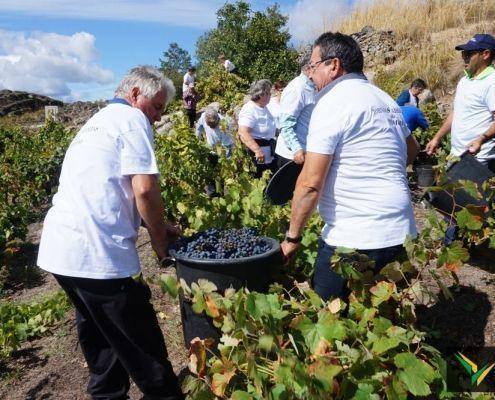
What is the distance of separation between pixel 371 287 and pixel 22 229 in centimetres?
495

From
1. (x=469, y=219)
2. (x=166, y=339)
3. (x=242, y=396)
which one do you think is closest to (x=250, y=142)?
(x=166, y=339)

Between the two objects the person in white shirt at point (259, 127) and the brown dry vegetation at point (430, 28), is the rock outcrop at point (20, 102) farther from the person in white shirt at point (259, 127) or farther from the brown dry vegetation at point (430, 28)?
the person in white shirt at point (259, 127)

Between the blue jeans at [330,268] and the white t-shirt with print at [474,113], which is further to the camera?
the white t-shirt with print at [474,113]

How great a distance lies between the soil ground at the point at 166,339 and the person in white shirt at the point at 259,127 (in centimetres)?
220

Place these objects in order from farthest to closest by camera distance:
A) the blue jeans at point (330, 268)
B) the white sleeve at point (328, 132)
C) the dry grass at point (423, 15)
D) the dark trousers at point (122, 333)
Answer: the dry grass at point (423, 15)
the dark trousers at point (122, 333)
the blue jeans at point (330, 268)
the white sleeve at point (328, 132)

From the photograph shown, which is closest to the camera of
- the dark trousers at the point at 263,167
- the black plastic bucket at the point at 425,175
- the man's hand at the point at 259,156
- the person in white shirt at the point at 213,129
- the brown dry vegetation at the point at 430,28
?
the man's hand at the point at 259,156

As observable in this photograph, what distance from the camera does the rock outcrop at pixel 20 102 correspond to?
22875mm

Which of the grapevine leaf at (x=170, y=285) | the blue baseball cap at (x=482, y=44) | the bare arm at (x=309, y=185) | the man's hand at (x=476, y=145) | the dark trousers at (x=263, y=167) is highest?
the blue baseball cap at (x=482, y=44)

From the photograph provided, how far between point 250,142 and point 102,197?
334 cm

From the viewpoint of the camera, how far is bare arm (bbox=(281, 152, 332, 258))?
6.55 ft

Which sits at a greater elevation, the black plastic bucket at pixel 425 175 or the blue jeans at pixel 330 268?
the blue jeans at pixel 330 268

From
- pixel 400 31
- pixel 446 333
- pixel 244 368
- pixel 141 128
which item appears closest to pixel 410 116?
pixel 446 333

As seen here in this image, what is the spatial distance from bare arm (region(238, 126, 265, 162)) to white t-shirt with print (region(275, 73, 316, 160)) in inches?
45.3

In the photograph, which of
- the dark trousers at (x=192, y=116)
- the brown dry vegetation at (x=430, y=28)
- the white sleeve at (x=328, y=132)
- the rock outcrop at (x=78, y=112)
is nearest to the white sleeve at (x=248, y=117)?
the white sleeve at (x=328, y=132)
